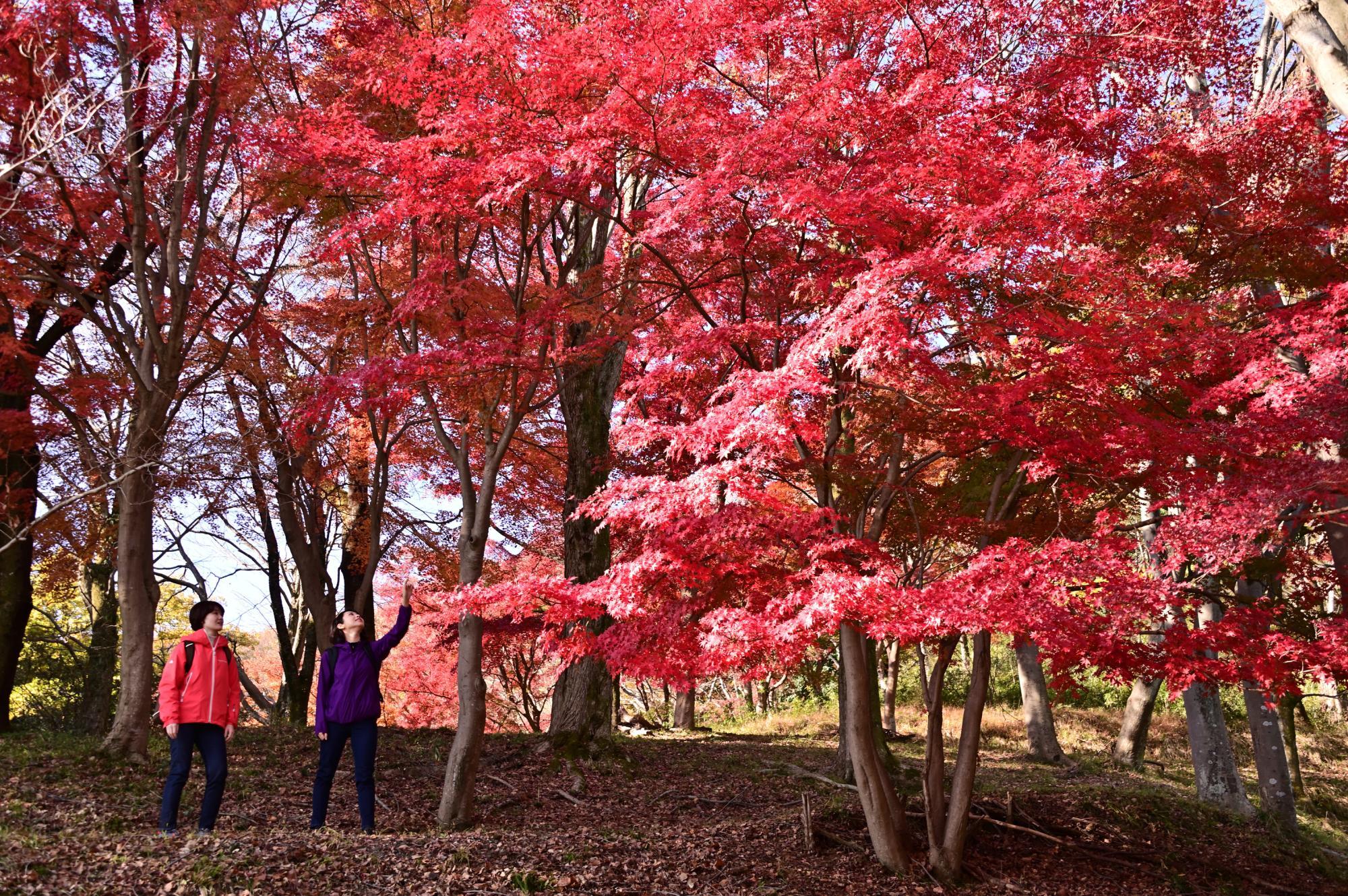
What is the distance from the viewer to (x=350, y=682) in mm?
6570

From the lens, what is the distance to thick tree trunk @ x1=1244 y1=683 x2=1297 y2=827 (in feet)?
34.2

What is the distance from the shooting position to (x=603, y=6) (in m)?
8.05

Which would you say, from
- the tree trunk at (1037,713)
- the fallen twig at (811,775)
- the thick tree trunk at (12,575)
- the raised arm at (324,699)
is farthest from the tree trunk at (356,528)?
the tree trunk at (1037,713)

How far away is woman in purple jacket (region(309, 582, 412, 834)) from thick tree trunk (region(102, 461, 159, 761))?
118 inches

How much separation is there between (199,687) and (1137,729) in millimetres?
15837

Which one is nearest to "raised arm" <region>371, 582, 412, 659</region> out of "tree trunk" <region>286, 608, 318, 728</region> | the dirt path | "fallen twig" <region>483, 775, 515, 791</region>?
the dirt path

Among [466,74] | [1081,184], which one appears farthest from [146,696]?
[1081,184]

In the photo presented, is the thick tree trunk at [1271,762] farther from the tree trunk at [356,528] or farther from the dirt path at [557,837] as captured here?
the tree trunk at [356,528]

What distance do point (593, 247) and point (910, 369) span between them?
575 centimetres

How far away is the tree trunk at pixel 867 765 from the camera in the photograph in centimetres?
705

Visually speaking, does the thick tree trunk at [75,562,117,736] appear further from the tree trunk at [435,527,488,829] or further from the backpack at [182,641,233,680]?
the backpack at [182,641,233,680]

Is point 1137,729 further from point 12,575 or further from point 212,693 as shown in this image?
point 12,575

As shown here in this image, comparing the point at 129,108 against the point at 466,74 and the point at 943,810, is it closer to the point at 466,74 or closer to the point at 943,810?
the point at 466,74

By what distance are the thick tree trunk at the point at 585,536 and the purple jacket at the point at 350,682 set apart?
4305 millimetres
